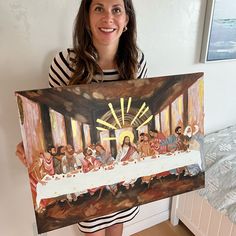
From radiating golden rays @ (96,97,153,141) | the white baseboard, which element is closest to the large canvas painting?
radiating golden rays @ (96,97,153,141)

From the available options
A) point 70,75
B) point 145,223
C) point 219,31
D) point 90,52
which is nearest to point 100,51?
point 90,52

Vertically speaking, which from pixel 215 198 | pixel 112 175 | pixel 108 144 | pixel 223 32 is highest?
pixel 223 32

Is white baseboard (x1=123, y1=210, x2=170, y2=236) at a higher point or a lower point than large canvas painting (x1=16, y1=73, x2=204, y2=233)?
lower

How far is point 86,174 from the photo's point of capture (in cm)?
75

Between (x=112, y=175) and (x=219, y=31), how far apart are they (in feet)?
3.30

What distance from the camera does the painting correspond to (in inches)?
49.7

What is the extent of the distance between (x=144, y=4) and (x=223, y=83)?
0.74 m

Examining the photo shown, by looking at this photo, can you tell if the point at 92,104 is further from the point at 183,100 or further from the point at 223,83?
the point at 223,83

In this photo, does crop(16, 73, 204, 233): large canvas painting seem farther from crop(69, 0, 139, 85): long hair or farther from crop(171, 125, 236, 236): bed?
crop(171, 125, 236, 236): bed

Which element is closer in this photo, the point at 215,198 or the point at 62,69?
the point at 62,69

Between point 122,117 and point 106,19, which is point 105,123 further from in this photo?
point 106,19

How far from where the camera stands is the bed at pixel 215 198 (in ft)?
3.76

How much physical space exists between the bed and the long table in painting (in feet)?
1.21

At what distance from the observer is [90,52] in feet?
2.87
